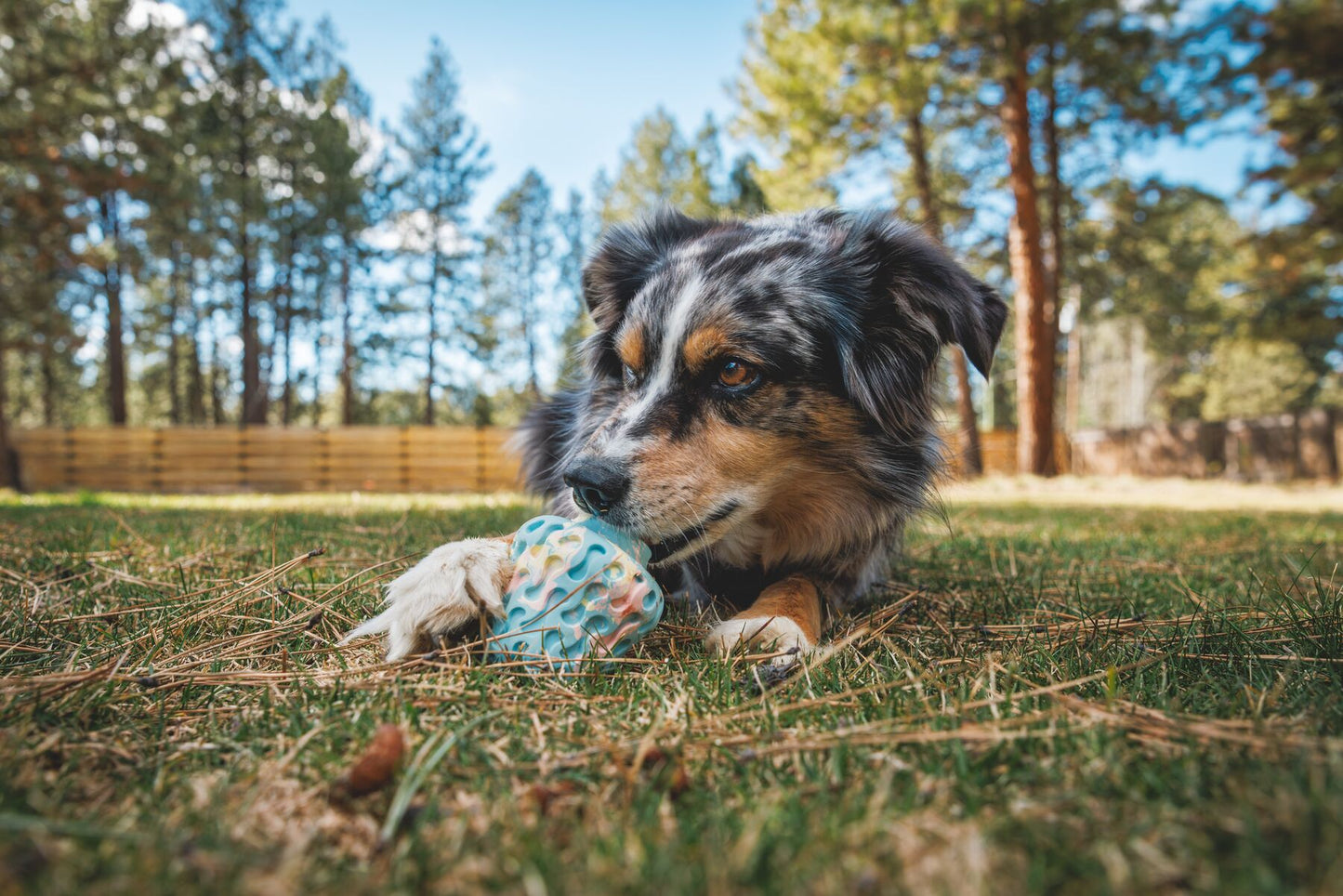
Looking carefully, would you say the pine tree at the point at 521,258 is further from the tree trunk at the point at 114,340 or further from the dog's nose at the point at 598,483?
the dog's nose at the point at 598,483

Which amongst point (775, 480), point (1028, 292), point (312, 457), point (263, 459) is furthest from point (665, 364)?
point (263, 459)

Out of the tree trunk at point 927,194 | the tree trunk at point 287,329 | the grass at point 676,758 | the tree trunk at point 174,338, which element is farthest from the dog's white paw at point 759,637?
the tree trunk at point 174,338

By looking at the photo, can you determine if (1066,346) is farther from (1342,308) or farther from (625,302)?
(625,302)

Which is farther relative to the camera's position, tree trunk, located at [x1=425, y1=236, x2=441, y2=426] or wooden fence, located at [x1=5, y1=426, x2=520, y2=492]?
tree trunk, located at [x1=425, y1=236, x2=441, y2=426]

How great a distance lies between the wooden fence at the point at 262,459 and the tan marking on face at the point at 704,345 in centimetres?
1549

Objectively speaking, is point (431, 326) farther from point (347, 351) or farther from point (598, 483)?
point (598, 483)

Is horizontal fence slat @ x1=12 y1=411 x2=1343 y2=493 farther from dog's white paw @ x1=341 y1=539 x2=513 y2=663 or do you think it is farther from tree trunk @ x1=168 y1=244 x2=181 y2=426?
dog's white paw @ x1=341 y1=539 x2=513 y2=663

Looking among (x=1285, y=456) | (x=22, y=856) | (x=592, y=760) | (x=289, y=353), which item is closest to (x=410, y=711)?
(x=592, y=760)

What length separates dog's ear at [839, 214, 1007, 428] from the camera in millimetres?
2441

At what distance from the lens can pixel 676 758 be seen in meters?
1.10

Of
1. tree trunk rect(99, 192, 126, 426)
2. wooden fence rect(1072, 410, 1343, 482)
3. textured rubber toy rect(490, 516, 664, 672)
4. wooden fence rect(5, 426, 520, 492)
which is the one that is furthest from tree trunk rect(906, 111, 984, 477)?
tree trunk rect(99, 192, 126, 426)

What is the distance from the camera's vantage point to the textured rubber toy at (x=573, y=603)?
1.63 m

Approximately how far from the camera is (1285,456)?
1580cm

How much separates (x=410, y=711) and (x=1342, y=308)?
2122 cm
